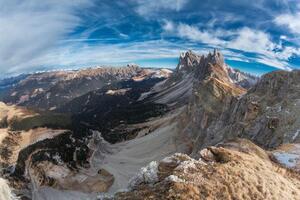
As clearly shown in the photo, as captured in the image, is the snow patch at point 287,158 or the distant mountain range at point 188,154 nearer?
the distant mountain range at point 188,154

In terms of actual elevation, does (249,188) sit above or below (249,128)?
above

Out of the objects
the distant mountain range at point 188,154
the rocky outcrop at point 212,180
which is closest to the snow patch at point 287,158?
the distant mountain range at point 188,154

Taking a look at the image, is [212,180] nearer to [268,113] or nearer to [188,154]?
[268,113]

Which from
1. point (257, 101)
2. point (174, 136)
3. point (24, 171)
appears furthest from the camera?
point (174, 136)

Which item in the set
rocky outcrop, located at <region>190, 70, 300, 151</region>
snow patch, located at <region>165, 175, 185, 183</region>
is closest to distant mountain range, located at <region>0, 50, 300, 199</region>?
snow patch, located at <region>165, 175, 185, 183</region>

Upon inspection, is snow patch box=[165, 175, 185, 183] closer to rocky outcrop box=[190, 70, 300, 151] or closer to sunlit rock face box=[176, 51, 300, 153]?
rocky outcrop box=[190, 70, 300, 151]

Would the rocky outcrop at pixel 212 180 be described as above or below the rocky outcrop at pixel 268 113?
above

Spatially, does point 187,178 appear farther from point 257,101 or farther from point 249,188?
point 257,101

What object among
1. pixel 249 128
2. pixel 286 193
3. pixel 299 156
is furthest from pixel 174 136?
pixel 286 193

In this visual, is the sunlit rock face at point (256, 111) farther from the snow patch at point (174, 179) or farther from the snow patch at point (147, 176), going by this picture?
the snow patch at point (174, 179)
